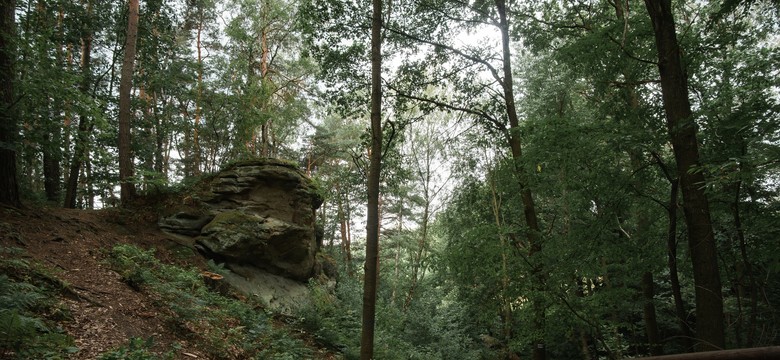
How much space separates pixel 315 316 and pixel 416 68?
664 cm

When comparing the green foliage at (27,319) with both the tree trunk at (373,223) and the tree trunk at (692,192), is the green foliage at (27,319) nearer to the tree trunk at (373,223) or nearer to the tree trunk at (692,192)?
the tree trunk at (373,223)

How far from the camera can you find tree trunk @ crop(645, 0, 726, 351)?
4.97 metres

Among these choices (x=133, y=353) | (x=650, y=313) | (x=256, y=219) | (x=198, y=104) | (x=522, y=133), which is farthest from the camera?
(x=198, y=104)

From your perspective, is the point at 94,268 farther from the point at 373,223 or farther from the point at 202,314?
the point at 373,223

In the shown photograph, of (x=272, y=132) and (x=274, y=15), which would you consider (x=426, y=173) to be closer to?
(x=272, y=132)

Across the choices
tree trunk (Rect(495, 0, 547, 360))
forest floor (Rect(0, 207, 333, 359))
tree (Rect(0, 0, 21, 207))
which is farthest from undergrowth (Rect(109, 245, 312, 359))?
tree trunk (Rect(495, 0, 547, 360))

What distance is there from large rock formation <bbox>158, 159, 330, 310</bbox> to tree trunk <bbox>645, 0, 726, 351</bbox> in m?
9.24

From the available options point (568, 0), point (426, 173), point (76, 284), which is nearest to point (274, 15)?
point (426, 173)

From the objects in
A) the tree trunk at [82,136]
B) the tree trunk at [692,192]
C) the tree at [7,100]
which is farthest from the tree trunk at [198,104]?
the tree trunk at [692,192]

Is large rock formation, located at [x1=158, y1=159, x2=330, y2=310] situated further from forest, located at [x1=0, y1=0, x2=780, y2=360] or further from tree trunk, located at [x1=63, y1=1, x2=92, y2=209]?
tree trunk, located at [x1=63, y1=1, x2=92, y2=209]

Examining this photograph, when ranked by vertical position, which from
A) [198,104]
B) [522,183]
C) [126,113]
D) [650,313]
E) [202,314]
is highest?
[198,104]

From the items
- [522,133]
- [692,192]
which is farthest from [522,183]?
[692,192]

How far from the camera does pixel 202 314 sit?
21.4ft

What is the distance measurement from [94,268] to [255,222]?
4779mm
